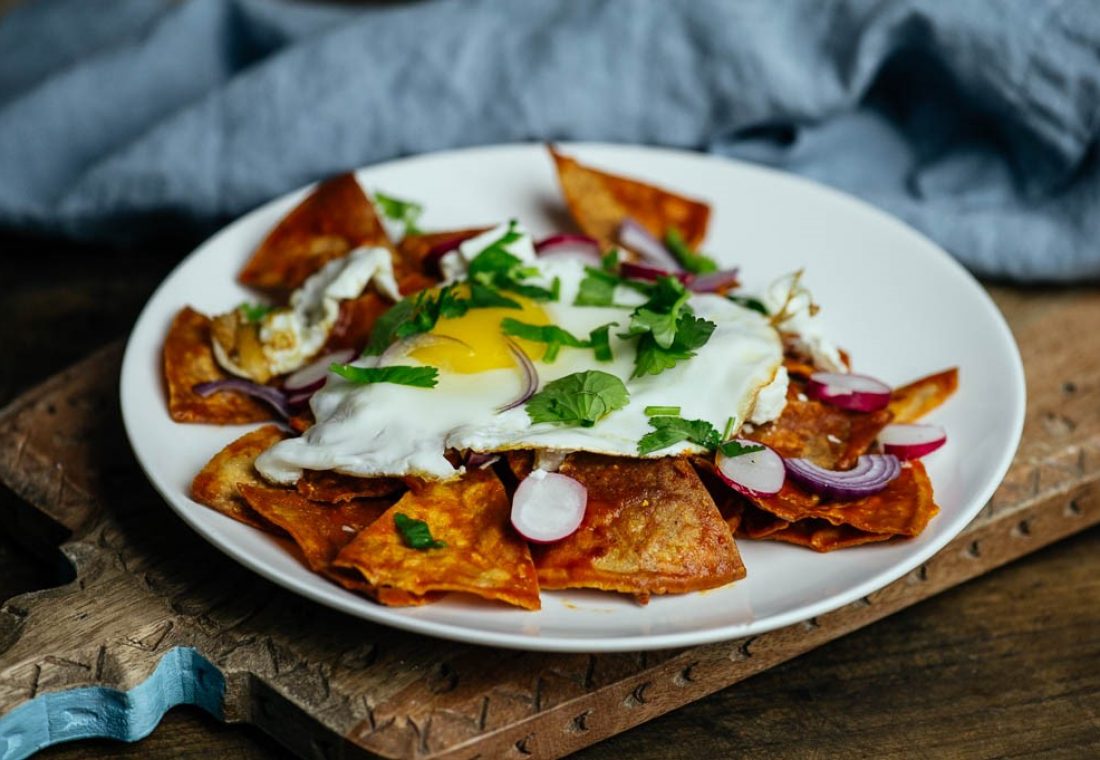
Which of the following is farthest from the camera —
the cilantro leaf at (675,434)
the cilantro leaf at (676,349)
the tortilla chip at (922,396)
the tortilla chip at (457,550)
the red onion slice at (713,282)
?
the red onion slice at (713,282)

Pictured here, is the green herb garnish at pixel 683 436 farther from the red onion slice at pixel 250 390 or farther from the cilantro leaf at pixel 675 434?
the red onion slice at pixel 250 390

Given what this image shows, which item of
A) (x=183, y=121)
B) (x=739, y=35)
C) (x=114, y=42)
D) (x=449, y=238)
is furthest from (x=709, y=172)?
(x=114, y=42)

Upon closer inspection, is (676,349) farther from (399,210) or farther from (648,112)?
(648,112)

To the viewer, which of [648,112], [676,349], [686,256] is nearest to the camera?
[676,349]

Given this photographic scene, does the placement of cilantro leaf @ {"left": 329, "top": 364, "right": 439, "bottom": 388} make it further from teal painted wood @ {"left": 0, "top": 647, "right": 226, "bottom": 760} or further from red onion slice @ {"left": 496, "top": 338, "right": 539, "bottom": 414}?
teal painted wood @ {"left": 0, "top": 647, "right": 226, "bottom": 760}

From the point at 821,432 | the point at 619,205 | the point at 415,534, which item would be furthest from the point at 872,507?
the point at 619,205

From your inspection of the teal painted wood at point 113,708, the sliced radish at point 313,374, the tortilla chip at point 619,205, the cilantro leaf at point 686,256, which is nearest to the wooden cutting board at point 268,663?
the teal painted wood at point 113,708
